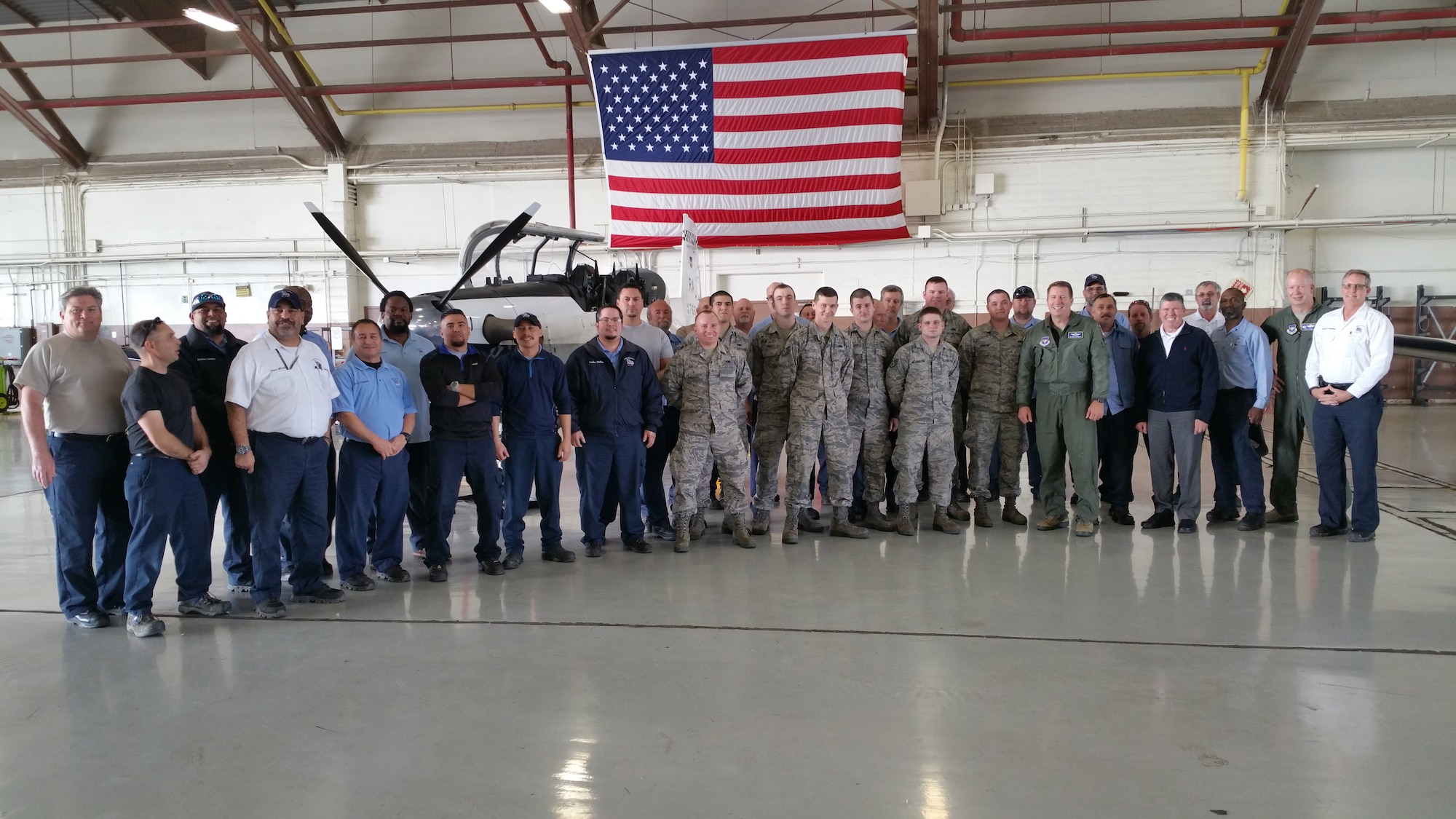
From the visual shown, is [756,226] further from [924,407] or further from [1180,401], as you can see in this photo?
[1180,401]

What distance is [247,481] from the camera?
4027mm

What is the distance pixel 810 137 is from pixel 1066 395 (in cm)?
950

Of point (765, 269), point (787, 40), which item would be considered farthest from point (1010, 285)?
point (787, 40)

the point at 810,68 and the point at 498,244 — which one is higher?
the point at 810,68

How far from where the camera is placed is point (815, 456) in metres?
5.43

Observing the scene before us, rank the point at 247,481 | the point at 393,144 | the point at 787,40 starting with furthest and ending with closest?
the point at 393,144 < the point at 787,40 < the point at 247,481

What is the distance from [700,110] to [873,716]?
12.6 metres

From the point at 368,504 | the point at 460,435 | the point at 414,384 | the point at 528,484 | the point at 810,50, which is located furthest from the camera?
the point at 810,50

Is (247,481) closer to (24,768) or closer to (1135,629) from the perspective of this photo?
(24,768)

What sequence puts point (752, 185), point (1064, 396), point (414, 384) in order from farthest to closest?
1. point (752, 185)
2. point (1064, 396)
3. point (414, 384)

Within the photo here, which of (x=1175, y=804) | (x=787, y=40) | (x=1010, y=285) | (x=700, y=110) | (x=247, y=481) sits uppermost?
(x=787, y=40)

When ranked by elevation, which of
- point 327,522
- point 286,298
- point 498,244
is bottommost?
point 327,522

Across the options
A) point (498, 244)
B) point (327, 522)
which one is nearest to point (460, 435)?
Result: point (327, 522)

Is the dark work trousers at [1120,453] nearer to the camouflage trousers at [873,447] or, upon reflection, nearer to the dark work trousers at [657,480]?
the camouflage trousers at [873,447]
